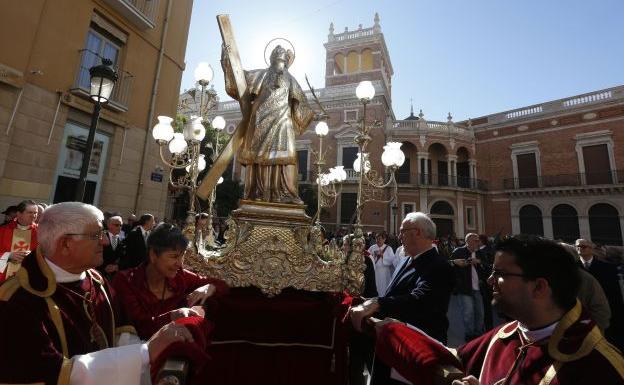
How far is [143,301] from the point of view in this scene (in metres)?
1.89

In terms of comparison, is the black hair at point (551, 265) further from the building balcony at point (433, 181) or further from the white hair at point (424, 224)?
the building balcony at point (433, 181)

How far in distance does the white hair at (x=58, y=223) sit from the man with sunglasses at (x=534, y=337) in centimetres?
147

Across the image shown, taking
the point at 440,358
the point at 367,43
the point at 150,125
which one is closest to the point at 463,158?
the point at 367,43

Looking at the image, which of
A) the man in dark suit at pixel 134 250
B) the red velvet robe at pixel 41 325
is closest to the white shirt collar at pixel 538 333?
the red velvet robe at pixel 41 325

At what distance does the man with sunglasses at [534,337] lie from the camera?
3.34ft

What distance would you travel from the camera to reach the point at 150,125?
964 centimetres

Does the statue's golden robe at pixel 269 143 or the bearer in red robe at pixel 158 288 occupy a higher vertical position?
the statue's golden robe at pixel 269 143

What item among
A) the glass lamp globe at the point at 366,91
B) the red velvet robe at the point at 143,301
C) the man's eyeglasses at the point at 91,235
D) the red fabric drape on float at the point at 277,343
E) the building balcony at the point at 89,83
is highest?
the building balcony at the point at 89,83

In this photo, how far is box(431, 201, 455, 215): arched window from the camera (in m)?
22.8

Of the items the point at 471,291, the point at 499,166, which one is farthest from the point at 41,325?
the point at 499,166

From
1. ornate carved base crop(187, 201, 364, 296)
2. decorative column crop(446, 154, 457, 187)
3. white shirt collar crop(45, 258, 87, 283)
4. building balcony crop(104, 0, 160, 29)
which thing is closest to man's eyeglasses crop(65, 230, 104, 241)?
white shirt collar crop(45, 258, 87, 283)

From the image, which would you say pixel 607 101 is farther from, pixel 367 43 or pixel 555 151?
pixel 367 43

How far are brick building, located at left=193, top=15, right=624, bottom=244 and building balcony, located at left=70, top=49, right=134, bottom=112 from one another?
528 inches

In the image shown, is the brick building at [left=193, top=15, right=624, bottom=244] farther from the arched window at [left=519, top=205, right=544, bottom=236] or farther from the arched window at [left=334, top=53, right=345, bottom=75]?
the arched window at [left=334, top=53, right=345, bottom=75]
